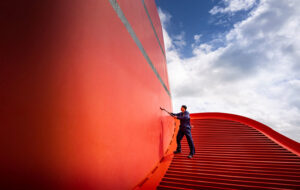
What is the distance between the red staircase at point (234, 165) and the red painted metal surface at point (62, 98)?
136cm

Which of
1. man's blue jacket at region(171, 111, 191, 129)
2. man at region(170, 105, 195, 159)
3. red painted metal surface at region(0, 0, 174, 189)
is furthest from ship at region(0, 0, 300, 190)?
man's blue jacket at region(171, 111, 191, 129)

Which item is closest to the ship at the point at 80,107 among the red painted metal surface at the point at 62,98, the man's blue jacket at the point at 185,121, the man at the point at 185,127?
the red painted metal surface at the point at 62,98

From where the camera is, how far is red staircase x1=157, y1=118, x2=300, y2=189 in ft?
8.30

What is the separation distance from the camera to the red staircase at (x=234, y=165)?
99.6 inches

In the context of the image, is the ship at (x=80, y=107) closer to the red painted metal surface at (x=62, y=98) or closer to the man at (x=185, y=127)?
the red painted metal surface at (x=62, y=98)

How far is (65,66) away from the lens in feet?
4.21

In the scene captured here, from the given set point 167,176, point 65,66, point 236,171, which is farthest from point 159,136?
point 65,66

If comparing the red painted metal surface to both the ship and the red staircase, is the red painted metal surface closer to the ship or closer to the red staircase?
the ship

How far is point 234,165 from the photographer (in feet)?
10.4

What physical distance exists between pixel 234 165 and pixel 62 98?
3.56m

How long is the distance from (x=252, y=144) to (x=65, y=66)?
5.01 meters

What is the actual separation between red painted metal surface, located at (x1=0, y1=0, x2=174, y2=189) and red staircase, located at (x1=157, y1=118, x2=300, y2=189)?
136cm

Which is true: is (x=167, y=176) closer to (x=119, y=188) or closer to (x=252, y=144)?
(x=119, y=188)

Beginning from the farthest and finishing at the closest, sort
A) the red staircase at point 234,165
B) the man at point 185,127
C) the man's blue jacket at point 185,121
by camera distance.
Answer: the man's blue jacket at point 185,121, the man at point 185,127, the red staircase at point 234,165
